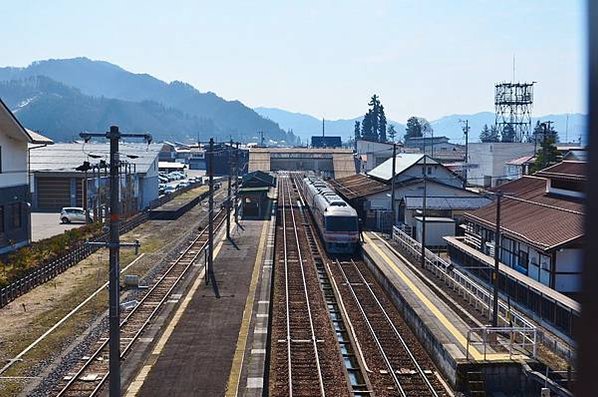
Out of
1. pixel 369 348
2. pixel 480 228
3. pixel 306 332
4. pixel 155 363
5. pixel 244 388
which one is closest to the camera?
pixel 244 388

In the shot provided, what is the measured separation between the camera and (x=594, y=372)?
59.3 inches

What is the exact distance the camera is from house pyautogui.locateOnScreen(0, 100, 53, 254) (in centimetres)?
2427

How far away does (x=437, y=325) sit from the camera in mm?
15258

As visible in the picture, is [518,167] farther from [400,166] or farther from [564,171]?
[564,171]

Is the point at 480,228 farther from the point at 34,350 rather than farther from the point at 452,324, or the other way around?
the point at 34,350

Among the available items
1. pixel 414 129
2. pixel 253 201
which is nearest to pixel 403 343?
pixel 253 201

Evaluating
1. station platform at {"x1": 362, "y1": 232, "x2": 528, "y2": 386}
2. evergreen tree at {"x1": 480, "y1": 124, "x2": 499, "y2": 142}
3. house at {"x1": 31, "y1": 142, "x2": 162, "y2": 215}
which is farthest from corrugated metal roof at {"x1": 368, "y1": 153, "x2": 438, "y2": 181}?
evergreen tree at {"x1": 480, "y1": 124, "x2": 499, "y2": 142}

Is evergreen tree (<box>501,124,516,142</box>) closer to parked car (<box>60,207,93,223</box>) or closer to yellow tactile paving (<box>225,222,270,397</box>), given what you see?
parked car (<box>60,207,93,223</box>)

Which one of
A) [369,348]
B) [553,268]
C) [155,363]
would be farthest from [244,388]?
[553,268]

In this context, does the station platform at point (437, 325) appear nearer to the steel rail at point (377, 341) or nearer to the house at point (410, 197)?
the steel rail at point (377, 341)

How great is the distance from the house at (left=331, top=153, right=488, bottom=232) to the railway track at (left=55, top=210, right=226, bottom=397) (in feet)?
34.5

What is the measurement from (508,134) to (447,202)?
4527 centimetres

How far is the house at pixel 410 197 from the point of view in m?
31.4

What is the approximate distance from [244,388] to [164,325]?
15.4 feet
